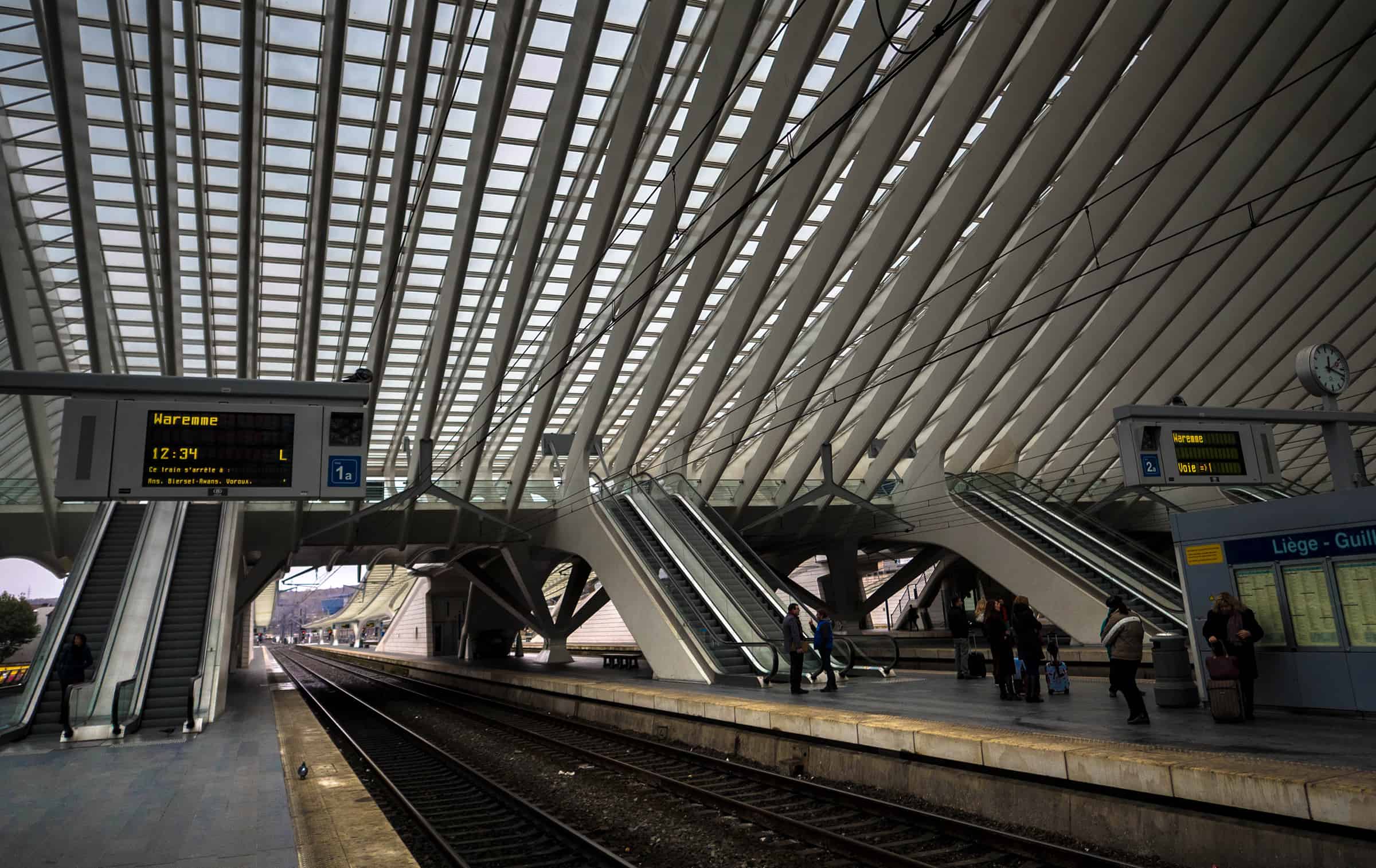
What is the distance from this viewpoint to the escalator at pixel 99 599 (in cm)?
1391

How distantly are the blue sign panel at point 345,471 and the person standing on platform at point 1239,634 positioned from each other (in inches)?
367

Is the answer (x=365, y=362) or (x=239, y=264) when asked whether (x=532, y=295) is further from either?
(x=239, y=264)

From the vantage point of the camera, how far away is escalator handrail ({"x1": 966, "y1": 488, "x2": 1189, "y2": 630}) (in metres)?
18.2

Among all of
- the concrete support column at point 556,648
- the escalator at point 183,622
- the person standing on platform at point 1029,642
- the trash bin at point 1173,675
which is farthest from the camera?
the concrete support column at point 556,648

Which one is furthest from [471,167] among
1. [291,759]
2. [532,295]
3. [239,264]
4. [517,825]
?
[517,825]

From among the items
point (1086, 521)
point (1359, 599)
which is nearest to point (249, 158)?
point (1359, 599)

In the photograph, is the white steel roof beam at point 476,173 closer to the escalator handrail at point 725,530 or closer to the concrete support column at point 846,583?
the escalator handrail at point 725,530

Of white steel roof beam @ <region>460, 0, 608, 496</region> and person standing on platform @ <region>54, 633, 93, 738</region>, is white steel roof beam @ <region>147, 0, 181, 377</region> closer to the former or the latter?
person standing on platform @ <region>54, 633, 93, 738</region>

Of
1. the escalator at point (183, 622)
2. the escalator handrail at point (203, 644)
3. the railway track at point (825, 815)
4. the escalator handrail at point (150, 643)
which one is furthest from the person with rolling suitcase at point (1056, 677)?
the escalator handrail at point (150, 643)

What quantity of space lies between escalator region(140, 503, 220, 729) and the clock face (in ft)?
56.5

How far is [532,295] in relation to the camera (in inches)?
934

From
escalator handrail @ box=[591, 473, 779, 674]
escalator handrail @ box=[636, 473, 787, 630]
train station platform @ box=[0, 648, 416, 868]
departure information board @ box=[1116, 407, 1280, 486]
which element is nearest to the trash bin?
departure information board @ box=[1116, 407, 1280, 486]

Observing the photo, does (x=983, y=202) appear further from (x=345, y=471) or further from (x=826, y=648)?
(x=345, y=471)

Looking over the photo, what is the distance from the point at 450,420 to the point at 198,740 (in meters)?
20.0
